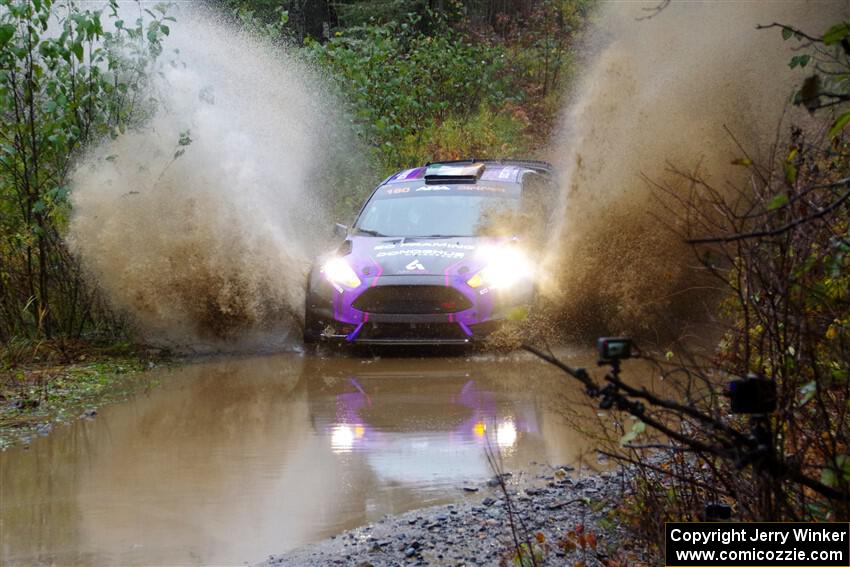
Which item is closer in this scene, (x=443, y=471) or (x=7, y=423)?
(x=443, y=471)

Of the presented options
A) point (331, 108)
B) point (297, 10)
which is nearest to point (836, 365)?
point (331, 108)

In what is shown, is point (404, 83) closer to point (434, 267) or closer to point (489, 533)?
point (434, 267)

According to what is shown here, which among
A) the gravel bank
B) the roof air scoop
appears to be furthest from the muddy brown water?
the roof air scoop

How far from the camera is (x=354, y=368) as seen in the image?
10.8 metres

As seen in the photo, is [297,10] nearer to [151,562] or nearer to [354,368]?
[354,368]

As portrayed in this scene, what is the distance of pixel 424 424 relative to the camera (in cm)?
822

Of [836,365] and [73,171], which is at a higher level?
[73,171]

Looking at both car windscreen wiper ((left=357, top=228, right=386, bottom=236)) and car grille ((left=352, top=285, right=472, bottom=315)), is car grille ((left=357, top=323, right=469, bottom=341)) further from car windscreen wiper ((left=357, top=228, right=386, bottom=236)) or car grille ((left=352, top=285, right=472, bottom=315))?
car windscreen wiper ((left=357, top=228, right=386, bottom=236))

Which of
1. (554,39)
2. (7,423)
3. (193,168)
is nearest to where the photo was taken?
(7,423)

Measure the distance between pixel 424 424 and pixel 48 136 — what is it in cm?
528

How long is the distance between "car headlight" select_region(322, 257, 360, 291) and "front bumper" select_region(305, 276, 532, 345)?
0.44 feet

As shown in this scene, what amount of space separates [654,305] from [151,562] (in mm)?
7179

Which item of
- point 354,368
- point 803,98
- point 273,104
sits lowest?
point 354,368

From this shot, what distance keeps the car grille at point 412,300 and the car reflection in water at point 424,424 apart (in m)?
0.79
